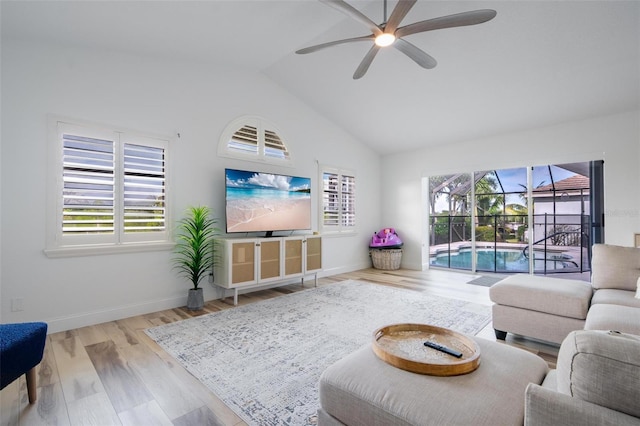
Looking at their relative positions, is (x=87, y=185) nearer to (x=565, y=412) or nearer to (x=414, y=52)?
(x=414, y=52)

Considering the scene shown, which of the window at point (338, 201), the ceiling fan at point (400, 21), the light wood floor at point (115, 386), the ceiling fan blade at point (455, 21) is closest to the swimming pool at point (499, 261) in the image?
the window at point (338, 201)

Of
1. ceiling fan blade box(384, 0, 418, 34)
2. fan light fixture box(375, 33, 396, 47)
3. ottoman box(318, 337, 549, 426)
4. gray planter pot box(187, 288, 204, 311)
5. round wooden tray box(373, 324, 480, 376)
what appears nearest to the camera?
ottoman box(318, 337, 549, 426)

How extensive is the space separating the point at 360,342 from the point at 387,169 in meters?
4.63

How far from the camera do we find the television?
3.90 m

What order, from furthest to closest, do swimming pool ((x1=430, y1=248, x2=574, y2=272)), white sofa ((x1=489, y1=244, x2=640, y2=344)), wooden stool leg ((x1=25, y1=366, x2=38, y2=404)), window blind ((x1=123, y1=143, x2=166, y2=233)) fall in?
swimming pool ((x1=430, y1=248, x2=574, y2=272)), window blind ((x1=123, y1=143, x2=166, y2=233)), white sofa ((x1=489, y1=244, x2=640, y2=344)), wooden stool leg ((x1=25, y1=366, x2=38, y2=404))

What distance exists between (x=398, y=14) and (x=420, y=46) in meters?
1.39

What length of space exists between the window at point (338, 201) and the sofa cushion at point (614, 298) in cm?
367

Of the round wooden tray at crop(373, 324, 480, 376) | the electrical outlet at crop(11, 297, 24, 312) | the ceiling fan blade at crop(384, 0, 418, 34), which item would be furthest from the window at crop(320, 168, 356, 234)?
the electrical outlet at crop(11, 297, 24, 312)

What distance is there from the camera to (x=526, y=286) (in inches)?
104

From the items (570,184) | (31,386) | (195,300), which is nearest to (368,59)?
(195,300)

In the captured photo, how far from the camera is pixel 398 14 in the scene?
7.52 ft

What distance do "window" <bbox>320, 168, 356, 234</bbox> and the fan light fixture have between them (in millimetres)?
2859

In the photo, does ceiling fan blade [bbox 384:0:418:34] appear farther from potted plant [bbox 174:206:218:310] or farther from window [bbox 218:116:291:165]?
potted plant [bbox 174:206:218:310]

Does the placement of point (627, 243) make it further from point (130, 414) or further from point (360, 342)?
point (130, 414)
